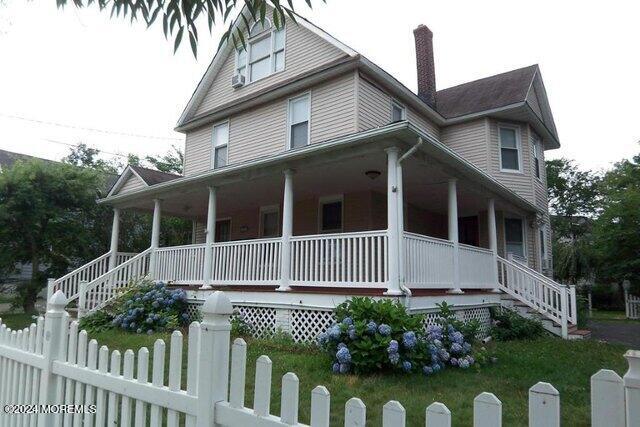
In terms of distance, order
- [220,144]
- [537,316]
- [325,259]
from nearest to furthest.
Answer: [325,259] → [537,316] → [220,144]

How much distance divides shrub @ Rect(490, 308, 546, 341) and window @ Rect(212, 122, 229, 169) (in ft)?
32.1

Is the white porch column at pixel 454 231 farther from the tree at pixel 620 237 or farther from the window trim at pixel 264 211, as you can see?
the tree at pixel 620 237

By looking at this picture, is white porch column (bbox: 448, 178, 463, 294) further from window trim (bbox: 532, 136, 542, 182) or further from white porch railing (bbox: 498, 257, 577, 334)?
window trim (bbox: 532, 136, 542, 182)

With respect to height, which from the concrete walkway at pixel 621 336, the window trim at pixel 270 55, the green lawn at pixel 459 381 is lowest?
the concrete walkway at pixel 621 336

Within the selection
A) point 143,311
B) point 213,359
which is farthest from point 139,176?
point 213,359

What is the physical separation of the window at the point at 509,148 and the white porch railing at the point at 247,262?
8.88 m

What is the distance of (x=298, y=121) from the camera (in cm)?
1334

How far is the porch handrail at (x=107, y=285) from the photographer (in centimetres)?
1174

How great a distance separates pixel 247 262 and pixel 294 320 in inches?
80.1

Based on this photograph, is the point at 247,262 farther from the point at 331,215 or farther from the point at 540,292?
the point at 540,292

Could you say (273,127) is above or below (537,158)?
above

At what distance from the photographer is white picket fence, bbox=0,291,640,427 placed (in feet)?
4.53

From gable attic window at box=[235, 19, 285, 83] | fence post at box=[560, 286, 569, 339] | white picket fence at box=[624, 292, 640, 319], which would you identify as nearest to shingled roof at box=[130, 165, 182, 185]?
gable attic window at box=[235, 19, 285, 83]

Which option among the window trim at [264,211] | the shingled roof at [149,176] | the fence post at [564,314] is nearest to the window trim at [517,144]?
the fence post at [564,314]
